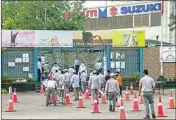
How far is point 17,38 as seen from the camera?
109 feet

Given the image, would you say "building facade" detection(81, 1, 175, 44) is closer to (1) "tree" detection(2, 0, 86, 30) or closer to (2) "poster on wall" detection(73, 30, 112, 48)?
(1) "tree" detection(2, 0, 86, 30)

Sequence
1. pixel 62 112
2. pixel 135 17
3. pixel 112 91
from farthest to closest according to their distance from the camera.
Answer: pixel 135 17 → pixel 112 91 → pixel 62 112

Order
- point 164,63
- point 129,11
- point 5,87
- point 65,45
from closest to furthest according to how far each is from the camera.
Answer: point 5,87, point 65,45, point 164,63, point 129,11

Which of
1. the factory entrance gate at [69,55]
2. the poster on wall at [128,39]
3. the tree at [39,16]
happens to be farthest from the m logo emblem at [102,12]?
the factory entrance gate at [69,55]

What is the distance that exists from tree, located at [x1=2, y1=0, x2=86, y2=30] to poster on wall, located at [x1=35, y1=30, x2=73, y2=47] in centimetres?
1493

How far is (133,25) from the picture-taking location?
2420 inches

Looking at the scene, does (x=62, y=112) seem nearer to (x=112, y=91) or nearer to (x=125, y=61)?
(x=112, y=91)

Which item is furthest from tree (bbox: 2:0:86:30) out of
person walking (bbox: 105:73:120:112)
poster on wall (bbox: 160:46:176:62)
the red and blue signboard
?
person walking (bbox: 105:73:120:112)

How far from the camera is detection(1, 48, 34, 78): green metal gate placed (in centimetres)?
3338

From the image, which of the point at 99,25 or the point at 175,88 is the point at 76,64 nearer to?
the point at 175,88

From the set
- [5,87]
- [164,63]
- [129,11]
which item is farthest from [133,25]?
[5,87]

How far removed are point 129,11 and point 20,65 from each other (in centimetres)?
2970

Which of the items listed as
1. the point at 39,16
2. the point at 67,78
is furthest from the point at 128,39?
the point at 39,16

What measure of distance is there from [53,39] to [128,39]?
5.57m
